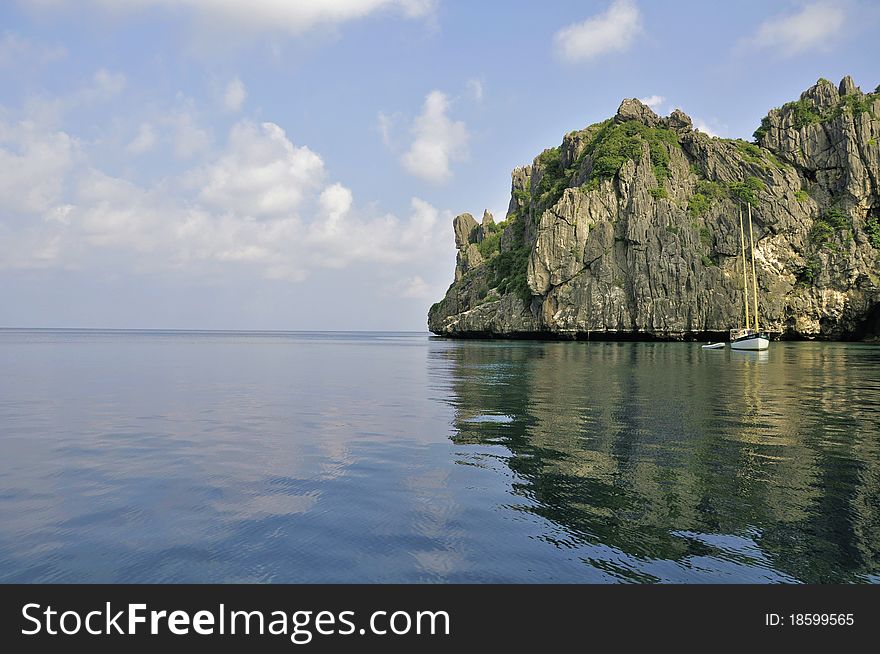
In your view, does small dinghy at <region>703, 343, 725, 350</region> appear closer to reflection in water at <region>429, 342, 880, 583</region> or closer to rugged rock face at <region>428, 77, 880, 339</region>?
rugged rock face at <region>428, 77, 880, 339</region>

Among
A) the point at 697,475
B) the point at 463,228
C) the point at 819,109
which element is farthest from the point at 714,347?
the point at 463,228

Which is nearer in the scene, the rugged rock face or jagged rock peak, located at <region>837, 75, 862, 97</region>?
the rugged rock face

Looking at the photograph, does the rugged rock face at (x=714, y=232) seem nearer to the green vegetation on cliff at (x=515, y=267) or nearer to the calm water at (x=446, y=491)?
the green vegetation on cliff at (x=515, y=267)

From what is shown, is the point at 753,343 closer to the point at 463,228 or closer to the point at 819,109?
the point at 819,109

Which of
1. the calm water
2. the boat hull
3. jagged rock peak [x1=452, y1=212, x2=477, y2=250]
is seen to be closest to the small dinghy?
the boat hull

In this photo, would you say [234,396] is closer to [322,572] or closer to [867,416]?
[322,572]

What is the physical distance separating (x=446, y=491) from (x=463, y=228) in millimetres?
182241

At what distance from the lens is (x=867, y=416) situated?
2331cm

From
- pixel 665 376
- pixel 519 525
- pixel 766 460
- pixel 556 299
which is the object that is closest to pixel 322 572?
pixel 519 525

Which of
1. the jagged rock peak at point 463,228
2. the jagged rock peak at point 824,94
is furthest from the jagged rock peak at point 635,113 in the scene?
the jagged rock peak at point 463,228

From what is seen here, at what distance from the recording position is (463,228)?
630 feet

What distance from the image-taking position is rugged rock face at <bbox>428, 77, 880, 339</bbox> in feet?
373

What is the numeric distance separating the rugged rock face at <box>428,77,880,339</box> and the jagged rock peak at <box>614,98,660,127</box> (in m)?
2.55

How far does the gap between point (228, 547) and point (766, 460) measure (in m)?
13.1
